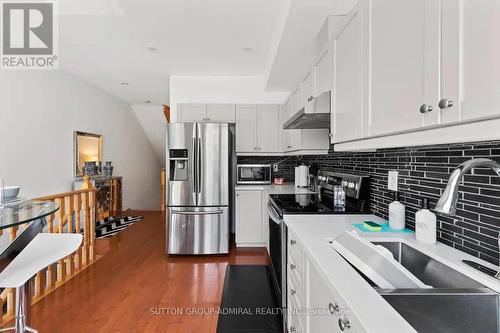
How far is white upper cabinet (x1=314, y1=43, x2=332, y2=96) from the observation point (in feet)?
5.56

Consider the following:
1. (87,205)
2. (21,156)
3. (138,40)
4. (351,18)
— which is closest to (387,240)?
(351,18)

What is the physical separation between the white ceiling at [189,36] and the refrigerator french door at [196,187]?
879 millimetres

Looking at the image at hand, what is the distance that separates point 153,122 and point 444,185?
6413 millimetres

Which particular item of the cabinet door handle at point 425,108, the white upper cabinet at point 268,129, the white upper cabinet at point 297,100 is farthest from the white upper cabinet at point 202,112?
the cabinet door handle at point 425,108

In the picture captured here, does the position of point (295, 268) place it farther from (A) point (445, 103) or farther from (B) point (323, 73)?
(B) point (323, 73)

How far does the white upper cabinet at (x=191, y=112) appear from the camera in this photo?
376 cm

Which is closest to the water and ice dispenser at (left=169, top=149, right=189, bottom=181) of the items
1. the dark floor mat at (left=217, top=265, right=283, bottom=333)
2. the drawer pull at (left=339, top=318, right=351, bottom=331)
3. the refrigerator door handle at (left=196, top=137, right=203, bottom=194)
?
the refrigerator door handle at (left=196, top=137, right=203, bottom=194)

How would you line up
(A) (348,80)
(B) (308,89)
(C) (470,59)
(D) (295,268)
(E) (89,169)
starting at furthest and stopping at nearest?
(E) (89,169)
(B) (308,89)
(D) (295,268)
(A) (348,80)
(C) (470,59)

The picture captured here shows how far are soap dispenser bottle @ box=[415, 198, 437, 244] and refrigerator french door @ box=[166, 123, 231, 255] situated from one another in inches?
93.5

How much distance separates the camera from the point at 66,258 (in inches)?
109

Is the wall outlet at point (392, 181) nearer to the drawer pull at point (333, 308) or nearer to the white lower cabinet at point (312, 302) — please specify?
the white lower cabinet at point (312, 302)

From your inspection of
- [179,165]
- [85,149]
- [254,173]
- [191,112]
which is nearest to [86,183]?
[85,149]

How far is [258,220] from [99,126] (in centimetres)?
363

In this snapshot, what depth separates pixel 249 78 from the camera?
3836mm
